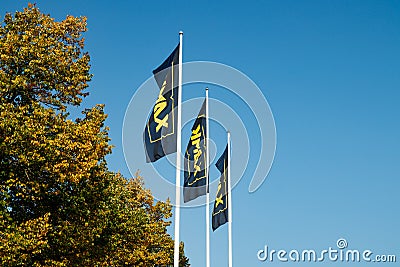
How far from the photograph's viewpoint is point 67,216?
22.5 metres

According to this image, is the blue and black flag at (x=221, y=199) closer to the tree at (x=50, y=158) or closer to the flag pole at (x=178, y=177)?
the tree at (x=50, y=158)

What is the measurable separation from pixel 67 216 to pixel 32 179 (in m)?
2.10

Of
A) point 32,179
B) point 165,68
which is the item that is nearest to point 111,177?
point 32,179

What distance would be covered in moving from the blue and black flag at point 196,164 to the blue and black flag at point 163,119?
6.18m

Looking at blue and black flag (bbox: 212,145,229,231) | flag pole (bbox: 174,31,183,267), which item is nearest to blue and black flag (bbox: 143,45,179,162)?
flag pole (bbox: 174,31,183,267)

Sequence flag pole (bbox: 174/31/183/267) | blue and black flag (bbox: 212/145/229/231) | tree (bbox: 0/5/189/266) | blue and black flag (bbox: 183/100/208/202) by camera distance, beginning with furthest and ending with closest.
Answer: blue and black flag (bbox: 212/145/229/231) → blue and black flag (bbox: 183/100/208/202) → tree (bbox: 0/5/189/266) → flag pole (bbox: 174/31/183/267)

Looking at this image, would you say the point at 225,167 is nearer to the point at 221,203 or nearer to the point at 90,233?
the point at 221,203

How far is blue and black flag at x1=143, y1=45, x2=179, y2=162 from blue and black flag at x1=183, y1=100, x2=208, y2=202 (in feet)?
20.3

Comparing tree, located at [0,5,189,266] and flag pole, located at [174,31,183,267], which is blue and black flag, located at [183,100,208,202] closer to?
tree, located at [0,5,189,266]

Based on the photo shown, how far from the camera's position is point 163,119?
1714 centimetres

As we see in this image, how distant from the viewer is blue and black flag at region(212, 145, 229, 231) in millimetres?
28688

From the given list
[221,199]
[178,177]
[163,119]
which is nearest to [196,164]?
[221,199]

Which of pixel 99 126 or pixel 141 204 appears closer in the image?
pixel 99 126

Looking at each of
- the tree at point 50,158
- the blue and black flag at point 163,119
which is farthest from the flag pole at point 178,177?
the tree at point 50,158
